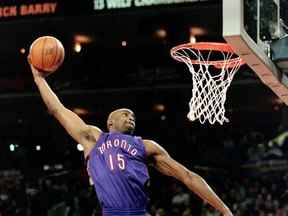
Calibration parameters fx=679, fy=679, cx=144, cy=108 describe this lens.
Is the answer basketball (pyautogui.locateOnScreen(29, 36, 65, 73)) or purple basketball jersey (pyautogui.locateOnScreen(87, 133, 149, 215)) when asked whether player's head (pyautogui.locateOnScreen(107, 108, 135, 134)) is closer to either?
purple basketball jersey (pyautogui.locateOnScreen(87, 133, 149, 215))

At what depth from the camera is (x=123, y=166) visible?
3809 mm

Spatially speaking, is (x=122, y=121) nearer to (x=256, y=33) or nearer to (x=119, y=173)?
(x=119, y=173)

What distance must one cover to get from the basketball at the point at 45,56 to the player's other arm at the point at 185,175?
913 millimetres

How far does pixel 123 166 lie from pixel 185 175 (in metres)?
0.35

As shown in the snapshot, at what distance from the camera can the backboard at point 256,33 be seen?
5.05m

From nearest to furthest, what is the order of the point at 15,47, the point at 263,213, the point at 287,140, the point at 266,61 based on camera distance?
the point at 266,61 → the point at 263,213 → the point at 287,140 → the point at 15,47

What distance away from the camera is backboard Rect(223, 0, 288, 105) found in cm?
505

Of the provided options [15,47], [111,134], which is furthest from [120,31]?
[111,134]

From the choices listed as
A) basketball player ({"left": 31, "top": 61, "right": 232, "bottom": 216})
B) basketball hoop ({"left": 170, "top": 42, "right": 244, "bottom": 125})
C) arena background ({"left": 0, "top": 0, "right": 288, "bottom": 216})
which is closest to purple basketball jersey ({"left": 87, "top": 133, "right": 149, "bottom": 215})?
basketball player ({"left": 31, "top": 61, "right": 232, "bottom": 216})

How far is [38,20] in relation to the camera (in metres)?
13.1

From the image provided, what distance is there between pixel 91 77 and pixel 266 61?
987cm

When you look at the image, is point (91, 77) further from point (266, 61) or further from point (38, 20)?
point (266, 61)

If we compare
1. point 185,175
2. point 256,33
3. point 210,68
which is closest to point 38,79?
point 185,175

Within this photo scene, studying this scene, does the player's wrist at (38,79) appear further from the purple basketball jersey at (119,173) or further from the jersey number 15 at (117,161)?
the jersey number 15 at (117,161)
